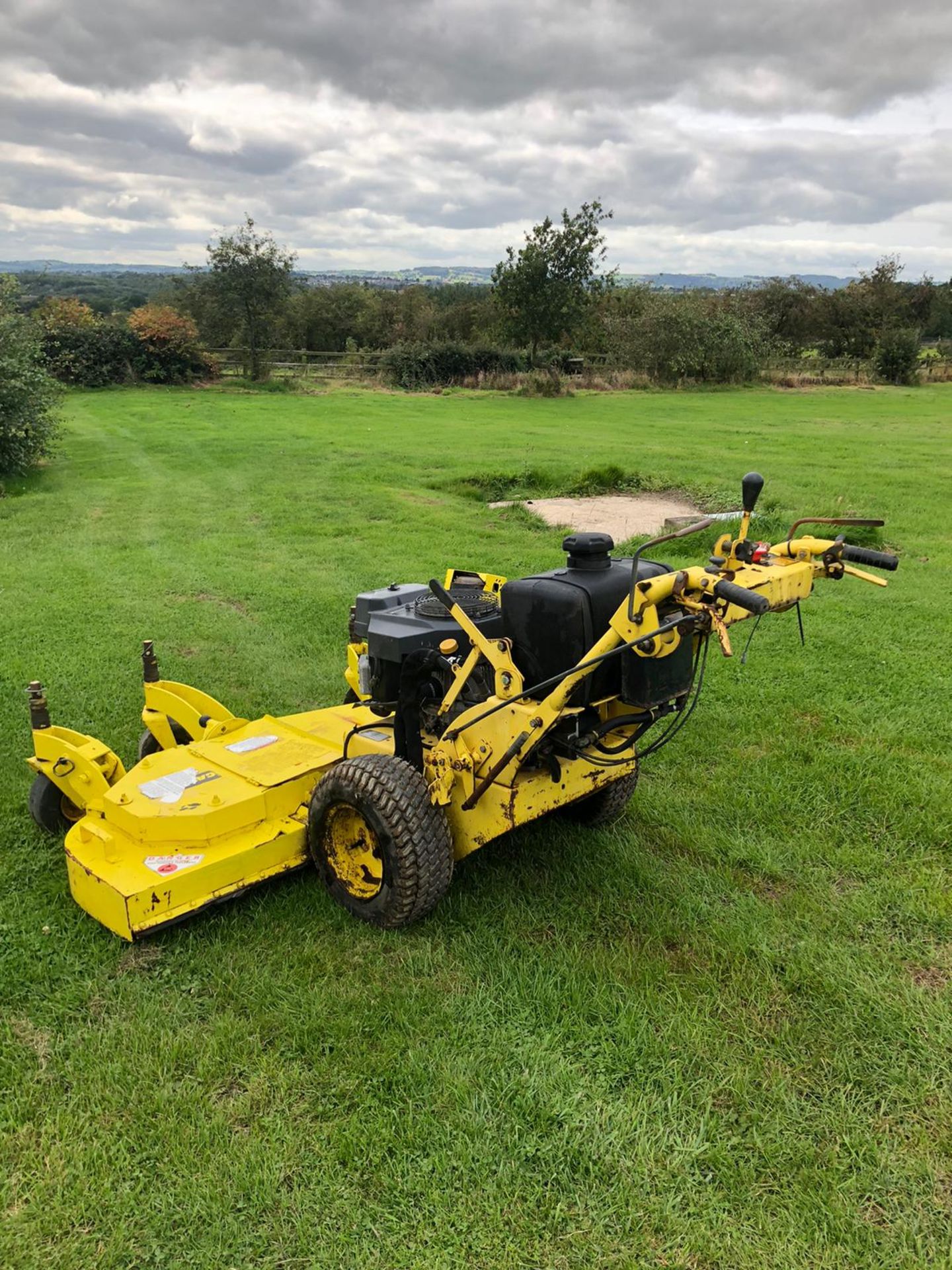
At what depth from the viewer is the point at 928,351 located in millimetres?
40094

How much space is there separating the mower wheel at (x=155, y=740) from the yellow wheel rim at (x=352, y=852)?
1.53m

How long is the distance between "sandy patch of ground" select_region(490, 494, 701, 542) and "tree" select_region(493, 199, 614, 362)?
2033 centimetres

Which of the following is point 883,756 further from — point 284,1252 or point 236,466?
point 236,466

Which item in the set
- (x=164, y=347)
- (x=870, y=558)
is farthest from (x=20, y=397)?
(x=164, y=347)

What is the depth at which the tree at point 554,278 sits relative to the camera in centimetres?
3017

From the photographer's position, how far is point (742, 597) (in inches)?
91.9

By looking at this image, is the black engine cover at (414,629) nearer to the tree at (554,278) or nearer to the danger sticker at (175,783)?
the danger sticker at (175,783)

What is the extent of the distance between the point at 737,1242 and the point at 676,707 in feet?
5.44

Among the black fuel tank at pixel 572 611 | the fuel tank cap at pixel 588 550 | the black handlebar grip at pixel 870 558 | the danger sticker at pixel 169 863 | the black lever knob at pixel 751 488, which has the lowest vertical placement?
the danger sticker at pixel 169 863

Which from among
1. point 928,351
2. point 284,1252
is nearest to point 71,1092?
point 284,1252

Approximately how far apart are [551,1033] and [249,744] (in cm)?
197

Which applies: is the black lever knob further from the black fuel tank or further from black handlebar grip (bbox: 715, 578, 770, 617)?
the black fuel tank

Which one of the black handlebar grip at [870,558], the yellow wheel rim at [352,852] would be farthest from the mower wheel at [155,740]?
the black handlebar grip at [870,558]

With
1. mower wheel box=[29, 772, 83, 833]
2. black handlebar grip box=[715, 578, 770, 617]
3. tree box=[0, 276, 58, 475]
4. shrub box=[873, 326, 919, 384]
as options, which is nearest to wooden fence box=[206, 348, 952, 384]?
shrub box=[873, 326, 919, 384]
